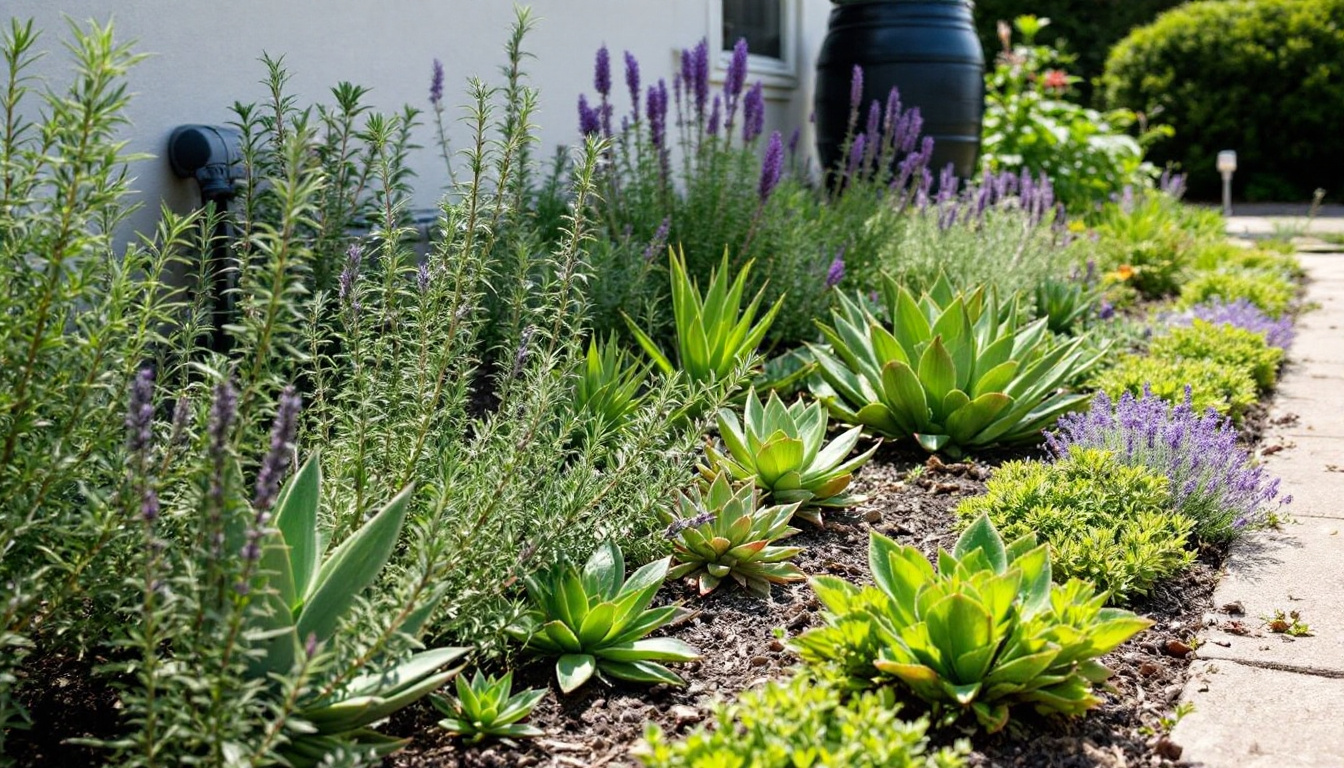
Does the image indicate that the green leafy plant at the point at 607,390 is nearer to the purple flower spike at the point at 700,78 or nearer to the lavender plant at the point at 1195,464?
the lavender plant at the point at 1195,464

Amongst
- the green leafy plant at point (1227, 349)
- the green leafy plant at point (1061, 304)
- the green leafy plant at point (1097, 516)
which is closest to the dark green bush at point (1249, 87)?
the green leafy plant at point (1061, 304)

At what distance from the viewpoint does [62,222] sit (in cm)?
169

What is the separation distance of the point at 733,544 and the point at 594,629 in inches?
21.4

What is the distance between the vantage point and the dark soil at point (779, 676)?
2049 mm

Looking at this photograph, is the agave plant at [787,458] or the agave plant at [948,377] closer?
the agave plant at [787,458]

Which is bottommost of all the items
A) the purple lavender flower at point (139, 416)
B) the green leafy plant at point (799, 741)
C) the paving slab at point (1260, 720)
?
the paving slab at point (1260, 720)

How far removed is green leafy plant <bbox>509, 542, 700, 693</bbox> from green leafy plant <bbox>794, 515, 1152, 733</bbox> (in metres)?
0.29

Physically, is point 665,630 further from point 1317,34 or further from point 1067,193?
point 1317,34

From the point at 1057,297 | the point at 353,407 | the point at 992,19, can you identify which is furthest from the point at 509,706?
the point at 992,19

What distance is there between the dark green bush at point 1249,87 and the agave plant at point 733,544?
1342cm

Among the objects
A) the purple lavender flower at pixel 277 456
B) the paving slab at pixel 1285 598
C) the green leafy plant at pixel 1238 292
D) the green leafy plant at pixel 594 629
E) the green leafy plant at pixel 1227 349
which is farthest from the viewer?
the green leafy plant at pixel 1238 292

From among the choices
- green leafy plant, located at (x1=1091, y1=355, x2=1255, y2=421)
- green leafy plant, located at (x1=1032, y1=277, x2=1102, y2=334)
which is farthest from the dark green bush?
green leafy plant, located at (x1=1091, y1=355, x2=1255, y2=421)

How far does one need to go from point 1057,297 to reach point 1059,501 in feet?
8.35

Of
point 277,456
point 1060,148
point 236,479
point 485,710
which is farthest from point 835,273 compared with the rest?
point 1060,148
